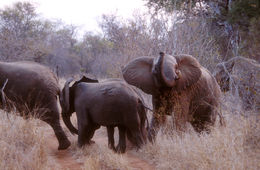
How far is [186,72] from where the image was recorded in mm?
5613

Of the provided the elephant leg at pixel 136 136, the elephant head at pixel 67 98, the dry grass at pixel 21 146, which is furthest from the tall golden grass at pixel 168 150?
the elephant head at pixel 67 98

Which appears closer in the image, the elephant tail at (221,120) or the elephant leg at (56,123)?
the elephant tail at (221,120)

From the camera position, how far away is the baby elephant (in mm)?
5293

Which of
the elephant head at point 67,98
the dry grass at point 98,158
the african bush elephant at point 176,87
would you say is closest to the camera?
the dry grass at point 98,158

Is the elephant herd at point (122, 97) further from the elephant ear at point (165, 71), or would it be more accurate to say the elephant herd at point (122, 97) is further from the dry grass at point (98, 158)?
the dry grass at point (98, 158)

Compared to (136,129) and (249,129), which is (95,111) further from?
(249,129)

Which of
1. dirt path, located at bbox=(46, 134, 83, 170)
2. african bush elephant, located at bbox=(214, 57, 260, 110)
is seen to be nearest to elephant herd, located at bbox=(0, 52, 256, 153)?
dirt path, located at bbox=(46, 134, 83, 170)

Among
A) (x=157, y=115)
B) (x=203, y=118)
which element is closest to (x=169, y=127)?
(x=157, y=115)

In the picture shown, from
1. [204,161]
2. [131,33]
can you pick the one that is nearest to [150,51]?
[131,33]

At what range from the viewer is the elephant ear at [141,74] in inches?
215

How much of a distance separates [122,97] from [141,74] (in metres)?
0.66

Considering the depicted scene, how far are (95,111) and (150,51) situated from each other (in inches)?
159

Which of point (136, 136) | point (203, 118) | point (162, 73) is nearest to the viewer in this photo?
point (162, 73)

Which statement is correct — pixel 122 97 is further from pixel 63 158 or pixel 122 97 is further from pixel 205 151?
pixel 205 151
